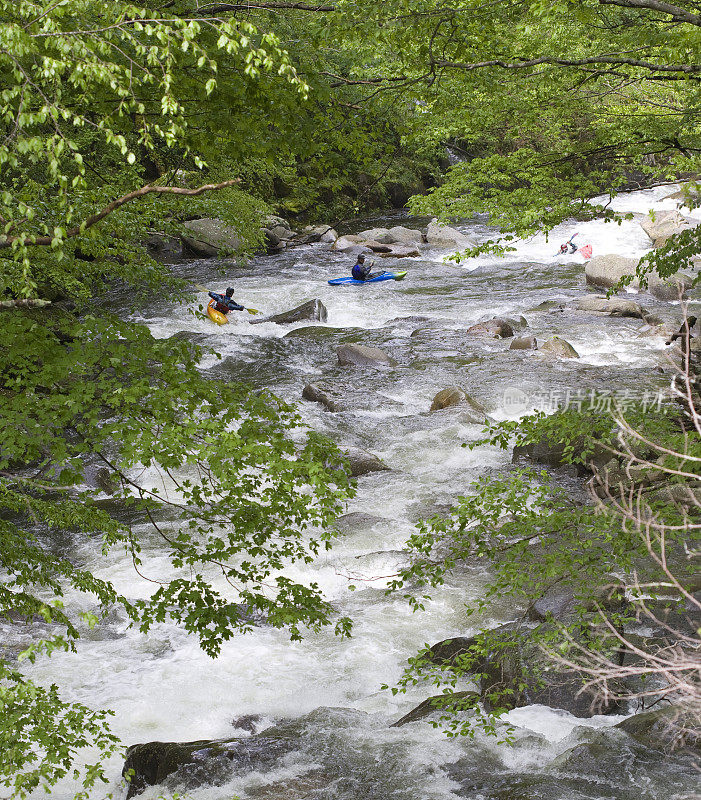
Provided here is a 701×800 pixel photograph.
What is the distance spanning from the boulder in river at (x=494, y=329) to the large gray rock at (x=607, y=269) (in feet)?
12.7

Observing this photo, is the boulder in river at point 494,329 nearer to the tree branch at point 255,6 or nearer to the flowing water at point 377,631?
the flowing water at point 377,631

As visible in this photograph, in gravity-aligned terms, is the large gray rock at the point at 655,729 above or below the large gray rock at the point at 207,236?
below

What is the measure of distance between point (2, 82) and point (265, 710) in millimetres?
4404

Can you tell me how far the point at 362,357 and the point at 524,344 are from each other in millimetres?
2754

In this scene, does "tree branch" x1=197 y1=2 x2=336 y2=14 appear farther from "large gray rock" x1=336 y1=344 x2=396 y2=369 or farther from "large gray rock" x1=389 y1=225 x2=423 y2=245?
"large gray rock" x1=389 y1=225 x2=423 y2=245

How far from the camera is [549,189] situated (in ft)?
20.3

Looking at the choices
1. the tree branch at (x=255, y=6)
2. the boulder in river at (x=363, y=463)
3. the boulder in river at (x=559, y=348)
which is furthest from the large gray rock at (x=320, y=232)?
the tree branch at (x=255, y=6)

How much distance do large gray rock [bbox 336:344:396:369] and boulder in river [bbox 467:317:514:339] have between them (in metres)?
2.02

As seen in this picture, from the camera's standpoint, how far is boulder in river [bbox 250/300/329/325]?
1439cm

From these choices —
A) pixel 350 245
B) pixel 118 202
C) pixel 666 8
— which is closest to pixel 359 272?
pixel 350 245

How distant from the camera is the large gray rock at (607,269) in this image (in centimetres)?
1605

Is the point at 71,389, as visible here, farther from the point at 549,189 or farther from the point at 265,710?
the point at 549,189

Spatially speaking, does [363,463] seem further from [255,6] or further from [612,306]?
[612,306]

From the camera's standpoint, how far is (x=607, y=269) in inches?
642
